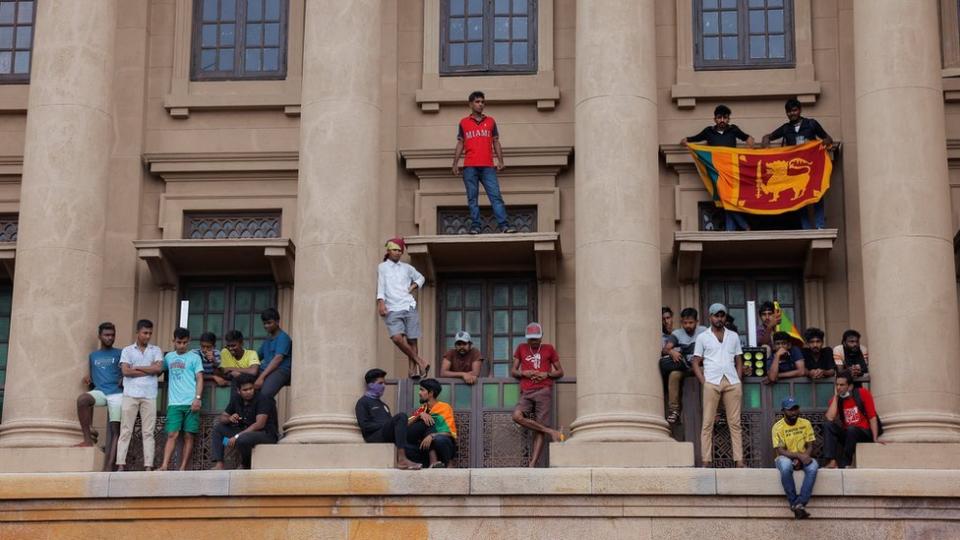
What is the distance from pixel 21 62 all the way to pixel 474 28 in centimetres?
816

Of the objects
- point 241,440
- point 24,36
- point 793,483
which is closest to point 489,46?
point 24,36

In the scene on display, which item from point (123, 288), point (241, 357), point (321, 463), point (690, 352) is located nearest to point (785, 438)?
point (690, 352)

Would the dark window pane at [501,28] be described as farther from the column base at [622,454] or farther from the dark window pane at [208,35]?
the column base at [622,454]

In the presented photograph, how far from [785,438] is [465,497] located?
4467 mm

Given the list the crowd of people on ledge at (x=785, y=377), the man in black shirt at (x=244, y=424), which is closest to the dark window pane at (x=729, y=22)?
the crowd of people on ledge at (x=785, y=377)

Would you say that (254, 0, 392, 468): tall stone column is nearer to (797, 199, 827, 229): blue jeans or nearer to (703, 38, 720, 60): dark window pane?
(703, 38, 720, 60): dark window pane

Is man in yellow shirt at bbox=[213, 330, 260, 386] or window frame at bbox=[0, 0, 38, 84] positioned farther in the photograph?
window frame at bbox=[0, 0, 38, 84]

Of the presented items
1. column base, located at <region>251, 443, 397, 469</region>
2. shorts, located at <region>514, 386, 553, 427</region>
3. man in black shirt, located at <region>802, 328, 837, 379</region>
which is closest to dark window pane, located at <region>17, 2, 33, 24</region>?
column base, located at <region>251, 443, 397, 469</region>

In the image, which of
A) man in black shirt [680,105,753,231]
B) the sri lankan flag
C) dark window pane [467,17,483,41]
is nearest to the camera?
the sri lankan flag

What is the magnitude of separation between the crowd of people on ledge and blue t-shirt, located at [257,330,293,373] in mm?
5601

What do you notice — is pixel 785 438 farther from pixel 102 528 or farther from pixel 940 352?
pixel 102 528

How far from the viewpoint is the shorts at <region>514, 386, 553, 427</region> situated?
27.5 meters

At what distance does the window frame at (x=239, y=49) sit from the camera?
33.7m

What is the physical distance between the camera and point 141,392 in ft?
92.1
